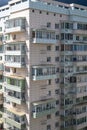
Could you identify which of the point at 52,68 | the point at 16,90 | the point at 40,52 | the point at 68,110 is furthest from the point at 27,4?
the point at 68,110

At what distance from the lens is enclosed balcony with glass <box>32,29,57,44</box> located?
40969 millimetres

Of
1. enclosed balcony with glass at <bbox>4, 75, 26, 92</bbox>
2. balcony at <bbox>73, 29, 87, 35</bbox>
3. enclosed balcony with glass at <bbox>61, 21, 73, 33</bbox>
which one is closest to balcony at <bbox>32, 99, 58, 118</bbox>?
enclosed balcony with glass at <bbox>4, 75, 26, 92</bbox>

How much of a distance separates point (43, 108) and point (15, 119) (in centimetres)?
540

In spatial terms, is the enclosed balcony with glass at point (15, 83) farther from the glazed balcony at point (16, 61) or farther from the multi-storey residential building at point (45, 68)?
the glazed balcony at point (16, 61)

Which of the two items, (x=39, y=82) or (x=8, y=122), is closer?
(x=39, y=82)

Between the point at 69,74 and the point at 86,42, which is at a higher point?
the point at 86,42

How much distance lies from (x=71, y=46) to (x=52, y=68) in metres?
6.09

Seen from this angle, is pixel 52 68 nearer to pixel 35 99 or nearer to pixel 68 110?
pixel 35 99

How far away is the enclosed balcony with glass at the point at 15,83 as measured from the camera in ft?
138

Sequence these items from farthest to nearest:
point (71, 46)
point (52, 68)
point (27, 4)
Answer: point (71, 46), point (52, 68), point (27, 4)

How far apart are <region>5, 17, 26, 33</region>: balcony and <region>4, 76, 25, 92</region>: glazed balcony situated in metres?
7.84

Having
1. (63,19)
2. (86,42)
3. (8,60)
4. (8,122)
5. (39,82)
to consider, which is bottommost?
(8,122)

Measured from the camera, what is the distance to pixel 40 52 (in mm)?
42500

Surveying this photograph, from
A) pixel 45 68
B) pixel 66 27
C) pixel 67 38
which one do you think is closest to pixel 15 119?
pixel 45 68
